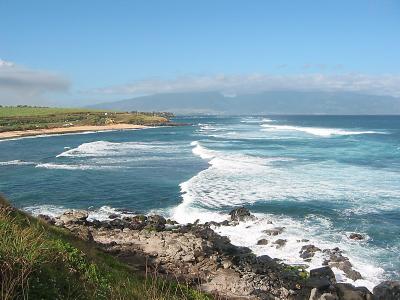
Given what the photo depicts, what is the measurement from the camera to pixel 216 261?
19891 mm

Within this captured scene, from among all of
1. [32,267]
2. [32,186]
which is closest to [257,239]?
[32,267]

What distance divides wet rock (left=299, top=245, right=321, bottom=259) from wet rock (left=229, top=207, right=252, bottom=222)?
5.79 m

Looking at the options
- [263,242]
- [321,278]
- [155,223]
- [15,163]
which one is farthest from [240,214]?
[15,163]

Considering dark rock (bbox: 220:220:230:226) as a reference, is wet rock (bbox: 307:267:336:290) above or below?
above

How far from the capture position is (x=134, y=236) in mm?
23906

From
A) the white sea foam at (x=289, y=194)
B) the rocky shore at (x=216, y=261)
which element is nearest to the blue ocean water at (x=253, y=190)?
the white sea foam at (x=289, y=194)

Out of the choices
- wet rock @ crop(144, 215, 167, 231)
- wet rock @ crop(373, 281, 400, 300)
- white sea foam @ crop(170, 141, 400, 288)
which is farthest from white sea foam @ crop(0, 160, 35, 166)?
wet rock @ crop(373, 281, 400, 300)

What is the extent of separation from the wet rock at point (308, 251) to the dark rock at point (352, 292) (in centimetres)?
439

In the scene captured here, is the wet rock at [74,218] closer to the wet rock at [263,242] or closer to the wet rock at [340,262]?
the wet rock at [263,242]

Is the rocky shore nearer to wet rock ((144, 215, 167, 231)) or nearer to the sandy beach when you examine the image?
wet rock ((144, 215, 167, 231))

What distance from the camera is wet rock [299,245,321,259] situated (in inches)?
851

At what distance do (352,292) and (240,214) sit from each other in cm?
1189

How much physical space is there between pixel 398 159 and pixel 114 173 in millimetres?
34189

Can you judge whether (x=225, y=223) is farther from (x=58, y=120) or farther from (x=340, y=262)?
(x=58, y=120)
